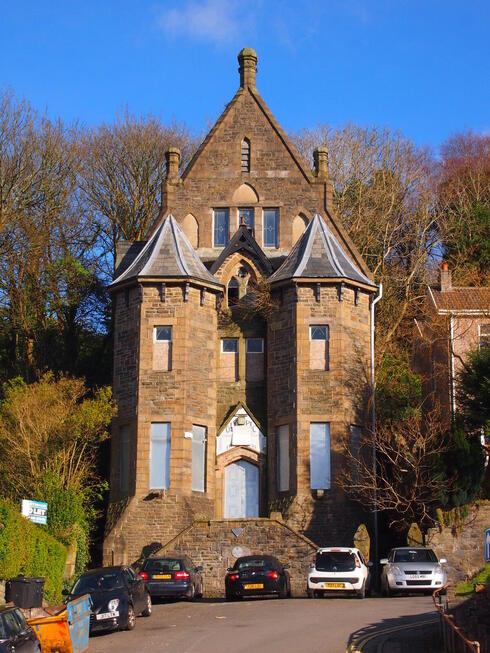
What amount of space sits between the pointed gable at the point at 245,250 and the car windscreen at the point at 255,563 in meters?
14.1

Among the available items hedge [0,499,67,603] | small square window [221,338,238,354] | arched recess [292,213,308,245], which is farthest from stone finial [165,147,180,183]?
hedge [0,499,67,603]

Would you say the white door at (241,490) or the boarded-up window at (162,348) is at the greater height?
the boarded-up window at (162,348)

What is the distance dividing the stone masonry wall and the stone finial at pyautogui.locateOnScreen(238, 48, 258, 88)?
1877cm

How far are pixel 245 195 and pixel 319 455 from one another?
11.1 metres

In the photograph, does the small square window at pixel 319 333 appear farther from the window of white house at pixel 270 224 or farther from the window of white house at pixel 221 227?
the window of white house at pixel 221 227

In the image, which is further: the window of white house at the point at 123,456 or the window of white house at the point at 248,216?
the window of white house at the point at 248,216

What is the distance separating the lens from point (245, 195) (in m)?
41.4

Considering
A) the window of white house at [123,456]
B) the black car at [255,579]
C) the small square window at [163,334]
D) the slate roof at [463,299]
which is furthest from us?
the slate roof at [463,299]

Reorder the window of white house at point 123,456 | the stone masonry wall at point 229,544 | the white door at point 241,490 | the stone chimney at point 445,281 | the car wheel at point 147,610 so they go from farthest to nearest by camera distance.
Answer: the stone chimney at point 445,281, the white door at point 241,490, the window of white house at point 123,456, the stone masonry wall at point 229,544, the car wheel at point 147,610

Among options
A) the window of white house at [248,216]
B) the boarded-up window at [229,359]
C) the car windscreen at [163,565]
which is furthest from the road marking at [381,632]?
the window of white house at [248,216]

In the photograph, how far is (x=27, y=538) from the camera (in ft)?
87.2

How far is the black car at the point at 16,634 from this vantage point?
1544cm

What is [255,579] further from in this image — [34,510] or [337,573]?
[34,510]

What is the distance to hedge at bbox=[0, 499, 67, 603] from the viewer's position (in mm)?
24516
